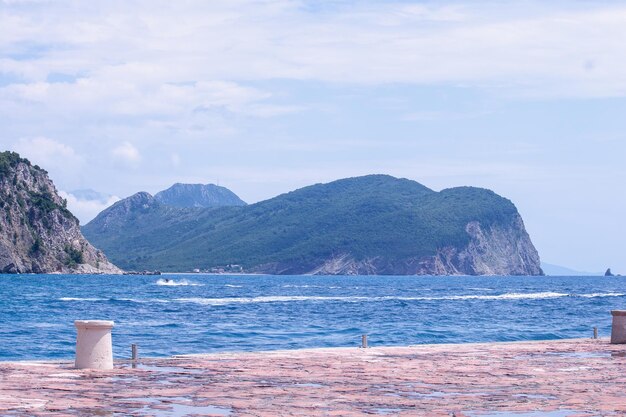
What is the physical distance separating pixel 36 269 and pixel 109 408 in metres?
160

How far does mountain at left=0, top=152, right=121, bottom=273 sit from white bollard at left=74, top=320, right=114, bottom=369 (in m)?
151

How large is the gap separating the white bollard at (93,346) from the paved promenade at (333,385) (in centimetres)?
31

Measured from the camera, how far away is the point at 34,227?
172 metres

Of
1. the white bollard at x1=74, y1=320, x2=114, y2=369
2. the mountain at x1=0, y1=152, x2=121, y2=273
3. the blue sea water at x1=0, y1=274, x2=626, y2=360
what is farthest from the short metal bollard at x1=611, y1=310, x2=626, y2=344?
the mountain at x1=0, y1=152, x2=121, y2=273

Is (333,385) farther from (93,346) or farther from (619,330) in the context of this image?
(619,330)

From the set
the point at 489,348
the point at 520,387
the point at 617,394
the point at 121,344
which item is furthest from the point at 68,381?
the point at 121,344

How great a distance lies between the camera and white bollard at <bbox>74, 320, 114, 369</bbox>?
54.1 feet

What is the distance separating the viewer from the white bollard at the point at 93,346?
16484 mm

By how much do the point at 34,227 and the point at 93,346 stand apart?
160948 millimetres

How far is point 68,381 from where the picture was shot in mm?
14844

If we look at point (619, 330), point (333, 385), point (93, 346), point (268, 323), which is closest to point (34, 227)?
point (268, 323)

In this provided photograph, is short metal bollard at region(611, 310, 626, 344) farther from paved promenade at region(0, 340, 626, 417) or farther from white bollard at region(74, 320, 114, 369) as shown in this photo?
white bollard at region(74, 320, 114, 369)

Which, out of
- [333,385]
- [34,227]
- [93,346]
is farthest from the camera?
[34,227]

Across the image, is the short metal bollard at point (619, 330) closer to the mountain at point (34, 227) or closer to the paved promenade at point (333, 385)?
the paved promenade at point (333, 385)
